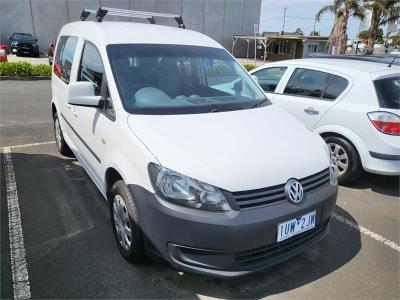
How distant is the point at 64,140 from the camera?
205 inches

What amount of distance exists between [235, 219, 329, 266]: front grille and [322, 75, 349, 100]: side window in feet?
8.63

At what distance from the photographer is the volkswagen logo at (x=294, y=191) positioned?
255 cm

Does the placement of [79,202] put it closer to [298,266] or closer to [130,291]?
[130,291]

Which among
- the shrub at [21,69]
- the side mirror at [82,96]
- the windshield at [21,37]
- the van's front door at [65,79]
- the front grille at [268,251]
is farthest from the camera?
the windshield at [21,37]

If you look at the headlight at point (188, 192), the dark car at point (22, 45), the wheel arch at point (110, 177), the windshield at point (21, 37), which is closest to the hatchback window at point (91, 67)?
the wheel arch at point (110, 177)

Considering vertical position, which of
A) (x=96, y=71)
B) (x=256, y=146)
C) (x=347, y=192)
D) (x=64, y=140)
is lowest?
(x=347, y=192)

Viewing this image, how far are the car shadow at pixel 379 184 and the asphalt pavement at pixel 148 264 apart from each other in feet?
0.05

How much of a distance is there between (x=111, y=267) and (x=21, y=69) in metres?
14.3

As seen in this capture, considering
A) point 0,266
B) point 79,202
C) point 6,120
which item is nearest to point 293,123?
point 79,202

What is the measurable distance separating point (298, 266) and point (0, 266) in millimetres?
2457

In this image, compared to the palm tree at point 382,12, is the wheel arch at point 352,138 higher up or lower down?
lower down

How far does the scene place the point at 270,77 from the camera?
5.88 m

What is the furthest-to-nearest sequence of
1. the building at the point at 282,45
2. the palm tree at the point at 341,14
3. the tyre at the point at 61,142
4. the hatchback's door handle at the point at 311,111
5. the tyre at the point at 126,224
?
1. the building at the point at 282,45
2. the palm tree at the point at 341,14
3. the tyre at the point at 61,142
4. the hatchback's door handle at the point at 311,111
5. the tyre at the point at 126,224

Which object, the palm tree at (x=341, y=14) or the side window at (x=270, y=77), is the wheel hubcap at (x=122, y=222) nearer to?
the side window at (x=270, y=77)
